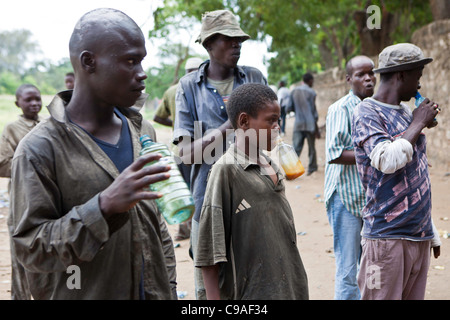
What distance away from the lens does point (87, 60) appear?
5.95ft

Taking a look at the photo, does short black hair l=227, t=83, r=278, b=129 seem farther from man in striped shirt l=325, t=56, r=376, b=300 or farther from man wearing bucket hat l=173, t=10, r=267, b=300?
man in striped shirt l=325, t=56, r=376, b=300

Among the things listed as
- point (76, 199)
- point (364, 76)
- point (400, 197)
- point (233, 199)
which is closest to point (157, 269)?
point (76, 199)

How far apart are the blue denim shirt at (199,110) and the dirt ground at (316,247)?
167 centimetres

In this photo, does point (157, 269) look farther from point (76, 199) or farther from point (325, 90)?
point (325, 90)

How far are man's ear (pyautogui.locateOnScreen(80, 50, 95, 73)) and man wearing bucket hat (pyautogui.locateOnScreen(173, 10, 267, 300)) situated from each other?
153 centimetres

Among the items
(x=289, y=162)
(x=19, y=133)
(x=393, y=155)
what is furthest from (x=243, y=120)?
(x=19, y=133)

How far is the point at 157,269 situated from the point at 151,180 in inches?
20.1

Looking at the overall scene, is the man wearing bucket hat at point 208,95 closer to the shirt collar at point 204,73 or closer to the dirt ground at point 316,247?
the shirt collar at point 204,73

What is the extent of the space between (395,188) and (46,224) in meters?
1.99

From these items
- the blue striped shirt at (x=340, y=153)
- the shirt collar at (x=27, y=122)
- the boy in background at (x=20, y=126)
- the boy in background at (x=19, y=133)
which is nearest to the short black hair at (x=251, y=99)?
the blue striped shirt at (x=340, y=153)

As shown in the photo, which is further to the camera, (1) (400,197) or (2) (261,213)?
(1) (400,197)

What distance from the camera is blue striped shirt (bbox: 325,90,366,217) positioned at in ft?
12.3

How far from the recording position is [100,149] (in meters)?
1.84

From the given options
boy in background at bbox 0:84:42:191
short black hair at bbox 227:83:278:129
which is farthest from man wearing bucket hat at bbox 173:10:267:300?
boy in background at bbox 0:84:42:191
